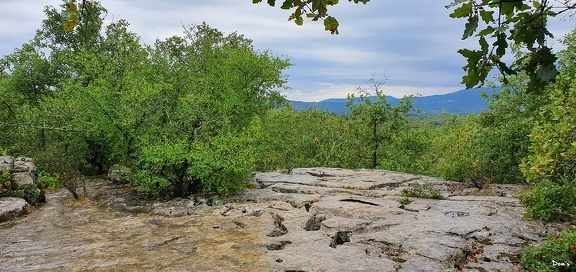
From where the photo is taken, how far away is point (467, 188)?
1742 centimetres

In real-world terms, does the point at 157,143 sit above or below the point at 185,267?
above

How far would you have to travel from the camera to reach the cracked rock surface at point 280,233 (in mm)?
7933

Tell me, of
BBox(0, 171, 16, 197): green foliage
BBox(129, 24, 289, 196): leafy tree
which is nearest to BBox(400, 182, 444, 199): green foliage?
BBox(129, 24, 289, 196): leafy tree

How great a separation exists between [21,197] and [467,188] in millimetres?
18209

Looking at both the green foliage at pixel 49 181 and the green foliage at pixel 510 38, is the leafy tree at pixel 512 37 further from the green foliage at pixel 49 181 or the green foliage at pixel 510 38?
the green foliage at pixel 49 181

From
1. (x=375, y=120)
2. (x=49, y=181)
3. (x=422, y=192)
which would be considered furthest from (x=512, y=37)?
(x=375, y=120)

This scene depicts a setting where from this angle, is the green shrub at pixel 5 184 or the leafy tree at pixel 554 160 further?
the green shrub at pixel 5 184

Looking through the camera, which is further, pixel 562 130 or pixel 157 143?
pixel 157 143

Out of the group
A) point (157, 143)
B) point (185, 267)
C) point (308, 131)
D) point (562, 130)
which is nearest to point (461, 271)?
point (562, 130)

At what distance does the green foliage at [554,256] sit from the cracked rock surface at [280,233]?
0.32 m

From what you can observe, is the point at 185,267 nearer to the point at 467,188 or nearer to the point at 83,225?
the point at 83,225

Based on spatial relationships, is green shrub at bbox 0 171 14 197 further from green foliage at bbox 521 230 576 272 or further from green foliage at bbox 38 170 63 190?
green foliage at bbox 521 230 576 272

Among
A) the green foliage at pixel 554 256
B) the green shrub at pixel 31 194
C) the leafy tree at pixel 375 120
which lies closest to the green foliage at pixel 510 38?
the green foliage at pixel 554 256

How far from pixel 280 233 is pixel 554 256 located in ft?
19.2
